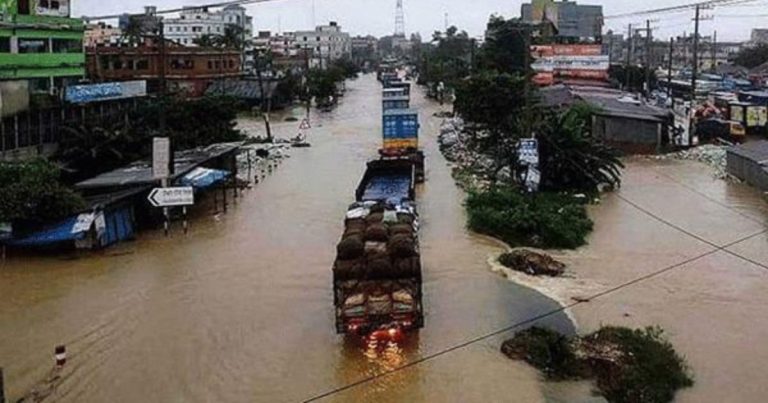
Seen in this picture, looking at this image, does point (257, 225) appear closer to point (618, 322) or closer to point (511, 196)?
point (511, 196)

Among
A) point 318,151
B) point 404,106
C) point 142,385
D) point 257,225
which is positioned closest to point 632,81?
point 404,106

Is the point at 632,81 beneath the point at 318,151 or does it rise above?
above

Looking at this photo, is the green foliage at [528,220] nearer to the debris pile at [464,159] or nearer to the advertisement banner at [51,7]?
the debris pile at [464,159]

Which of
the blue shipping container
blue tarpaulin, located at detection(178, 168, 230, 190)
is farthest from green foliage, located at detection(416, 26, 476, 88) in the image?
blue tarpaulin, located at detection(178, 168, 230, 190)

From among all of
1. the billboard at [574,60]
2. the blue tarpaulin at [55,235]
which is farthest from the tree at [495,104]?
the billboard at [574,60]

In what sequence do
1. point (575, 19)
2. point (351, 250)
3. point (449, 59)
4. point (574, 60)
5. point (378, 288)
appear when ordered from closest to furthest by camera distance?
point (378, 288) → point (351, 250) → point (574, 60) → point (575, 19) → point (449, 59)

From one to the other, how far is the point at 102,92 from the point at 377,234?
24.1 meters

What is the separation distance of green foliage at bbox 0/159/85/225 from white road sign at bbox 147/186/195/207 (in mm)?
1786

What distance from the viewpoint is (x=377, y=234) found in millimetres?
14453

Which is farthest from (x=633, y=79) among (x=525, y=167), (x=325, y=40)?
(x=325, y=40)

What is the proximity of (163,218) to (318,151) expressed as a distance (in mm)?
17529

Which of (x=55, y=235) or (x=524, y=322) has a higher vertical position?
(x=55, y=235)

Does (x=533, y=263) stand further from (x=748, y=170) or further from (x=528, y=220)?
(x=748, y=170)

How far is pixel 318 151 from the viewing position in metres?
40.4
